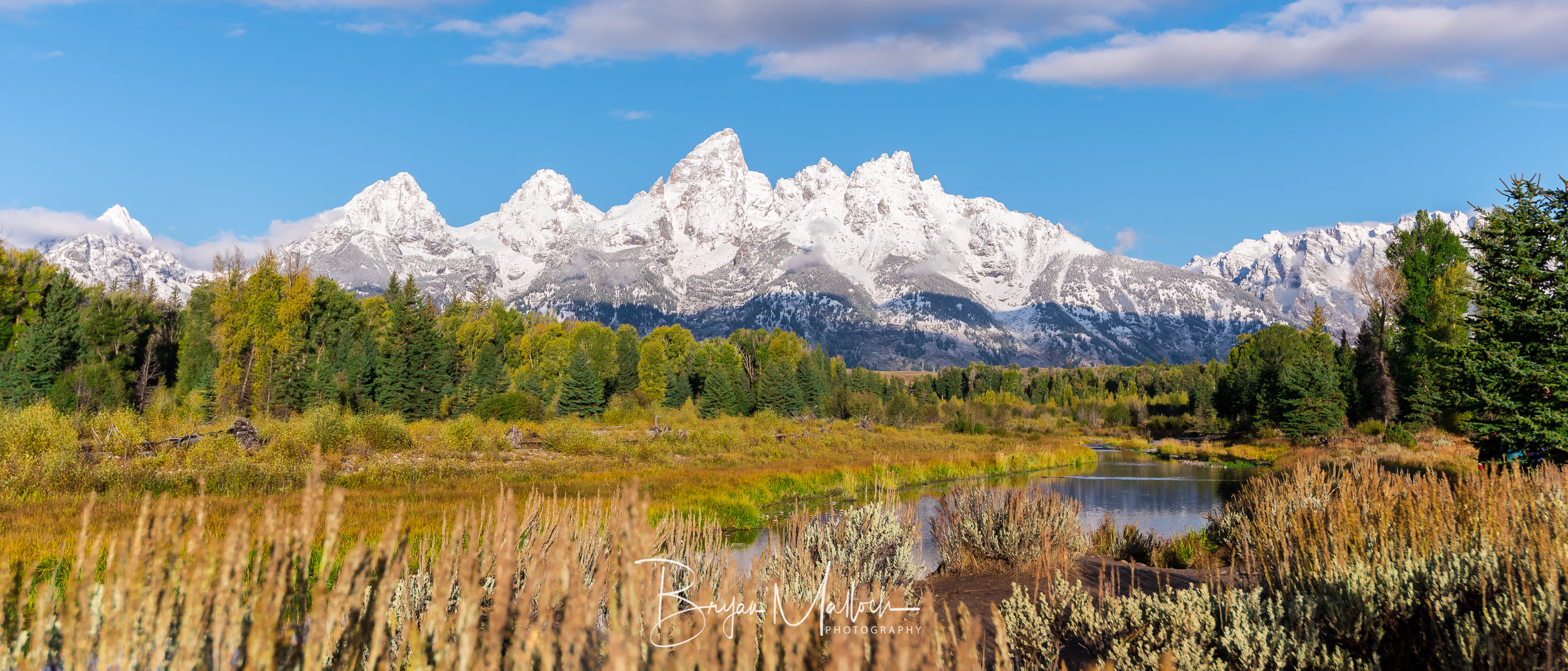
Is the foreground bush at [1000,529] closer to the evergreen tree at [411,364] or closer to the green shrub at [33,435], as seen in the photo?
the green shrub at [33,435]

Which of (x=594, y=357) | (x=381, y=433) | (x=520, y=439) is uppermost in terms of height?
(x=594, y=357)

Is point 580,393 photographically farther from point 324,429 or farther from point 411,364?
point 324,429

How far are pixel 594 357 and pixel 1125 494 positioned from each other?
59266 millimetres

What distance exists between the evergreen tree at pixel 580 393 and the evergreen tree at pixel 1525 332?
55.1 meters

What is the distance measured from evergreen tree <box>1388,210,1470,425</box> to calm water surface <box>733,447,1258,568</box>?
14.1 meters

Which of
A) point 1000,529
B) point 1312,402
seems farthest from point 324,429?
point 1312,402

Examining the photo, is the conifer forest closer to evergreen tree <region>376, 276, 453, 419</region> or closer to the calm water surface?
evergreen tree <region>376, 276, 453, 419</region>

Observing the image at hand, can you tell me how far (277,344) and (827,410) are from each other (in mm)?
52931

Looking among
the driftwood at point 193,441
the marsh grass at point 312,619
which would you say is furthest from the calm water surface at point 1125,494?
the driftwood at point 193,441

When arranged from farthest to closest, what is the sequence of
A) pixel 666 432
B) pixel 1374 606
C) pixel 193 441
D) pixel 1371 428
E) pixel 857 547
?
pixel 1371 428, pixel 666 432, pixel 193 441, pixel 857 547, pixel 1374 606

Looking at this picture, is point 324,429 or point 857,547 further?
point 324,429

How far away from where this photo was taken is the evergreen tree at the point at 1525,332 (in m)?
14.5

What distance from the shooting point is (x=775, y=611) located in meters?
4.92

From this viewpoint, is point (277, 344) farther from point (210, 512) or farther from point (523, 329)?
point (523, 329)
